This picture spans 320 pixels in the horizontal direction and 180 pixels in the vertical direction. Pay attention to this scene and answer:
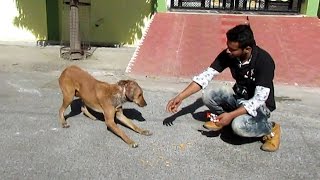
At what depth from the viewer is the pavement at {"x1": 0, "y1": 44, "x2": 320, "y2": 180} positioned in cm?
402

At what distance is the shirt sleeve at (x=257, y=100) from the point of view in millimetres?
4133

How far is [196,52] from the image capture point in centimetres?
774

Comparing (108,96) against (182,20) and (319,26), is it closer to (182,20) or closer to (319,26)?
(182,20)

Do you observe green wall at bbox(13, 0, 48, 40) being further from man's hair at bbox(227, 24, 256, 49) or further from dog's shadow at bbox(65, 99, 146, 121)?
man's hair at bbox(227, 24, 256, 49)

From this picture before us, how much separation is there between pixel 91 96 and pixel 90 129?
47cm

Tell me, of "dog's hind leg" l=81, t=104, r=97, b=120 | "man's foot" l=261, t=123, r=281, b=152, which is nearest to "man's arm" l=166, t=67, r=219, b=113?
"man's foot" l=261, t=123, r=281, b=152

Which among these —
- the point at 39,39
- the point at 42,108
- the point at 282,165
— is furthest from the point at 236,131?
the point at 39,39

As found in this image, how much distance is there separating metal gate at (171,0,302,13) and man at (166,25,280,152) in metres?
5.35

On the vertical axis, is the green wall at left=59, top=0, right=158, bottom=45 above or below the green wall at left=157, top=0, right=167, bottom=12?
below

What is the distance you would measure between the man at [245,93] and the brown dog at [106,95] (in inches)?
17.6

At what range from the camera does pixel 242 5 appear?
9.78 metres

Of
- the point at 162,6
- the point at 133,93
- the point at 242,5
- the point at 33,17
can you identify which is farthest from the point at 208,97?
the point at 33,17

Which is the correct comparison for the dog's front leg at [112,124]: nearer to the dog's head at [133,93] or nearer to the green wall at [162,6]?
the dog's head at [133,93]

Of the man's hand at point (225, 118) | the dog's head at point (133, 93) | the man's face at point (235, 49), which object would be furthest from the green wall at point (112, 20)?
the man's hand at point (225, 118)
